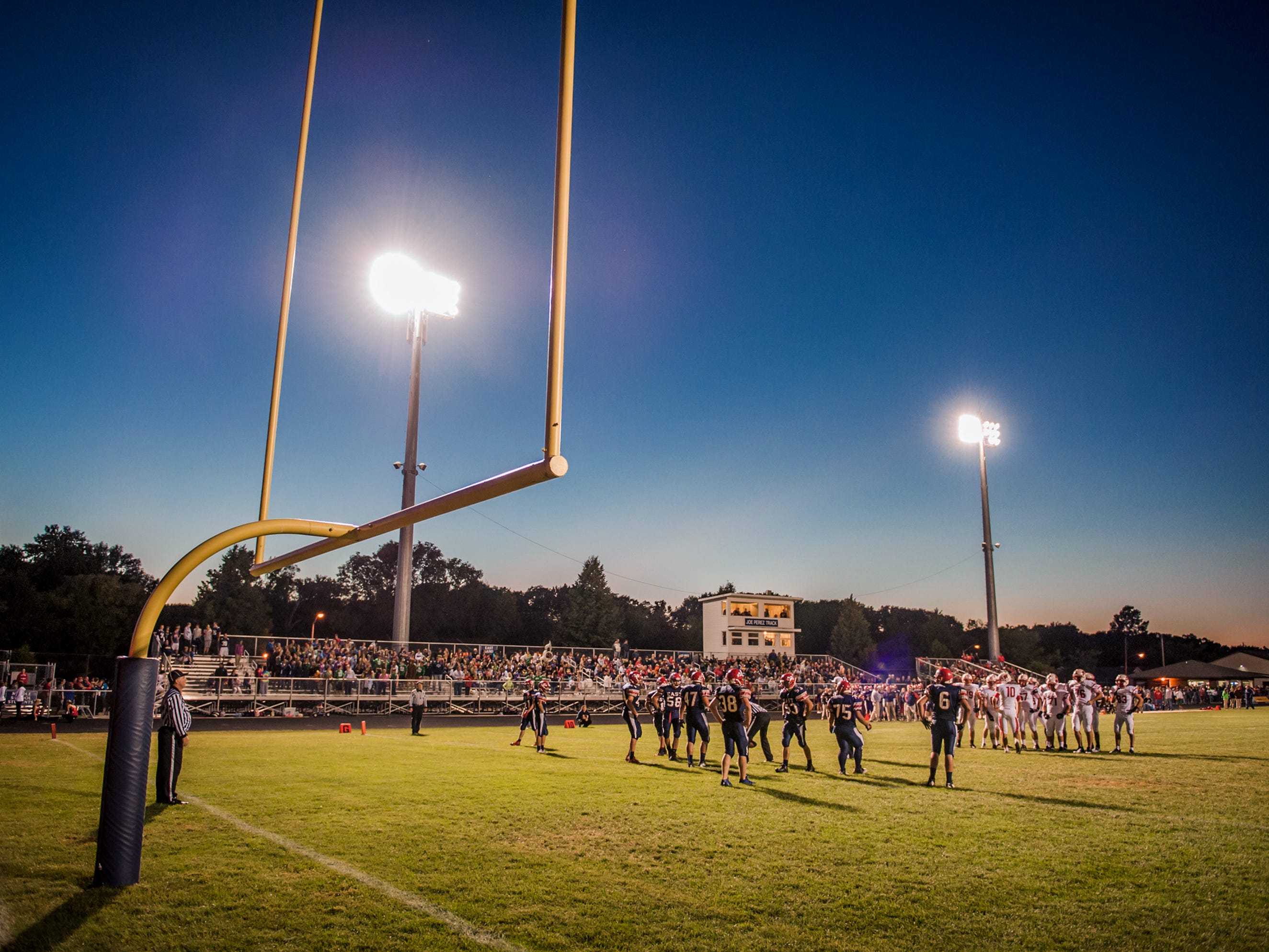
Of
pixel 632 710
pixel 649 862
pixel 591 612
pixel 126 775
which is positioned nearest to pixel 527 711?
pixel 632 710

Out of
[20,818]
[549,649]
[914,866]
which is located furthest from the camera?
[549,649]

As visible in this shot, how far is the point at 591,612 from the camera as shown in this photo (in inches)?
2849

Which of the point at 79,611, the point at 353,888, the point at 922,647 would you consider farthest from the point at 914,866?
the point at 922,647

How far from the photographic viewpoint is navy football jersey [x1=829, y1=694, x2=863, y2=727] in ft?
41.3

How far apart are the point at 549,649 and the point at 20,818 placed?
26032mm

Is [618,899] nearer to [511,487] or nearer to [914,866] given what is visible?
[914,866]

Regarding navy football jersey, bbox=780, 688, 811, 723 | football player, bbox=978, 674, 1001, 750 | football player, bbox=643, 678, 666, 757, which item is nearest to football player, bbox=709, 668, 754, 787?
navy football jersey, bbox=780, 688, 811, 723

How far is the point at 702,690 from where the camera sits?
13805mm

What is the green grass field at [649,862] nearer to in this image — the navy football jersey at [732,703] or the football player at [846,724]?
the football player at [846,724]

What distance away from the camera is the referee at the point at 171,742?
9.18 meters

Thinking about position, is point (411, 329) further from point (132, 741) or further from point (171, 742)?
point (132, 741)

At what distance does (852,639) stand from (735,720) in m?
79.0

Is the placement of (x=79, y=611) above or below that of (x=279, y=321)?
below

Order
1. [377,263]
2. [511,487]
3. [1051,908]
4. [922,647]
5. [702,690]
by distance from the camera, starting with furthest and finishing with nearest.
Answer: [922,647]
[377,263]
[702,690]
[1051,908]
[511,487]
